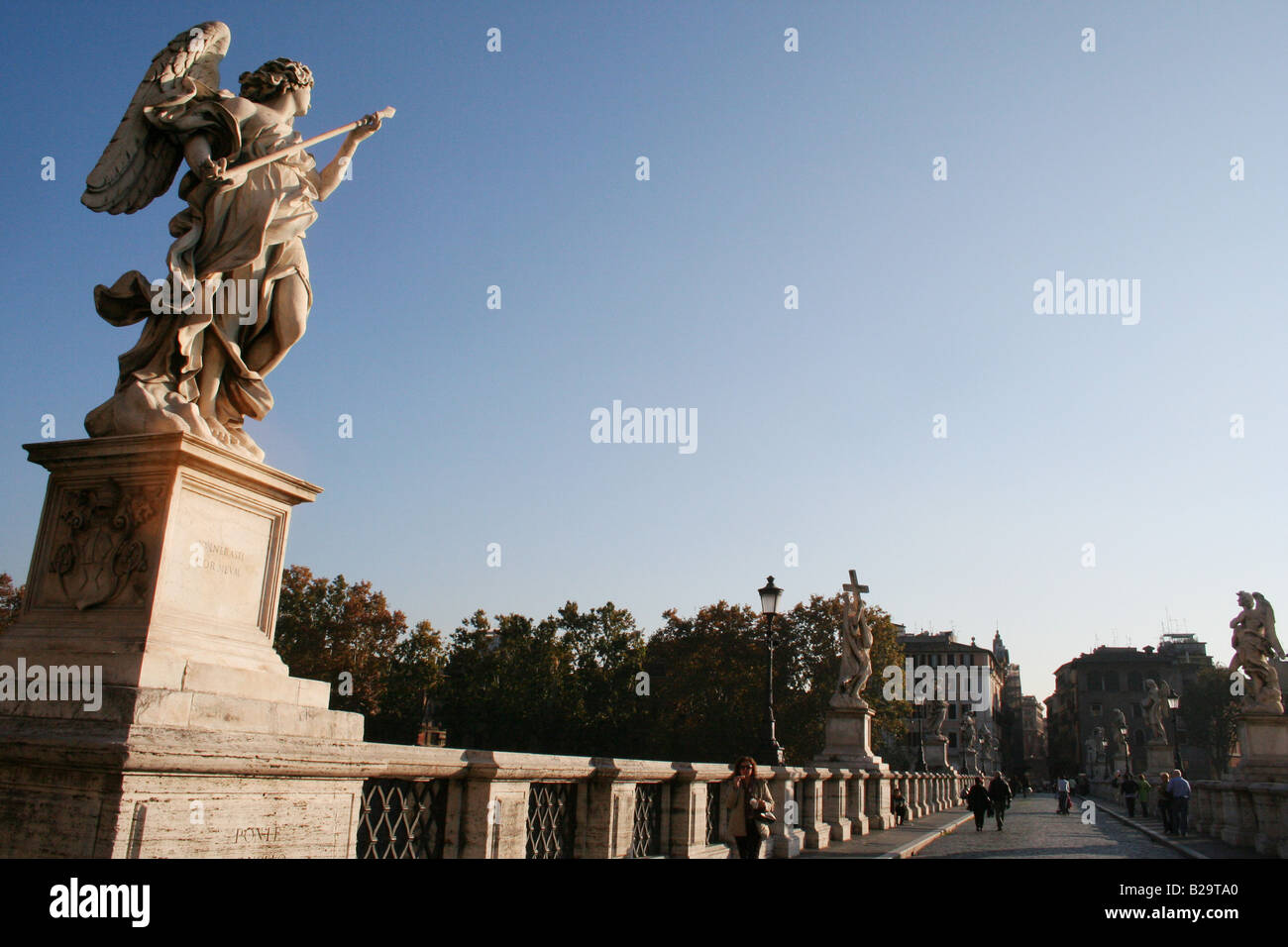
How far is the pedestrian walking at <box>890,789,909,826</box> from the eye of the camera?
23328 mm

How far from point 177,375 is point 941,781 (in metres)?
38.1

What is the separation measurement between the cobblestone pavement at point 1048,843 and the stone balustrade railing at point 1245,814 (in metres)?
1.31

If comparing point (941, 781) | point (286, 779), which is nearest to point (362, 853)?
point (286, 779)

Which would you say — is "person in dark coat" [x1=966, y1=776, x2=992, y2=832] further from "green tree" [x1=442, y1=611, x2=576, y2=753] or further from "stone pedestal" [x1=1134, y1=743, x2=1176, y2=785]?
"green tree" [x1=442, y1=611, x2=576, y2=753]

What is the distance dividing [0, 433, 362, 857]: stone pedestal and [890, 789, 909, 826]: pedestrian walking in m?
21.3

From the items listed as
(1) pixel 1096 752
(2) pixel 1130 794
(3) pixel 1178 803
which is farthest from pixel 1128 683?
(3) pixel 1178 803

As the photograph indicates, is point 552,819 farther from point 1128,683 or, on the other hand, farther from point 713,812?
point 1128,683

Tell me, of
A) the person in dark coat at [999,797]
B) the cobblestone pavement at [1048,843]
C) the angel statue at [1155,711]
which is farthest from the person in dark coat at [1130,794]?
the person in dark coat at [999,797]

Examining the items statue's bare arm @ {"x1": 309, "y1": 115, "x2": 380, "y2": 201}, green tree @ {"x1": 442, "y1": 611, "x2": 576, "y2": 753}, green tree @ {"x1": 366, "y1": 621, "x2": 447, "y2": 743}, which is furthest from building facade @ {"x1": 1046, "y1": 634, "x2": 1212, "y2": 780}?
A: statue's bare arm @ {"x1": 309, "y1": 115, "x2": 380, "y2": 201}

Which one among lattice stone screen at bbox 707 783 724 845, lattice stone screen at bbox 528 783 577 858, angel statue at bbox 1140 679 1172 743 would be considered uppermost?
angel statue at bbox 1140 679 1172 743

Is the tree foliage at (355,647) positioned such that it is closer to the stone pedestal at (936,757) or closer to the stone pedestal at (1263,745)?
the stone pedestal at (936,757)

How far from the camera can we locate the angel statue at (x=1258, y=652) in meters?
19.5

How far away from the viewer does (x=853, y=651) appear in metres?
22.5
